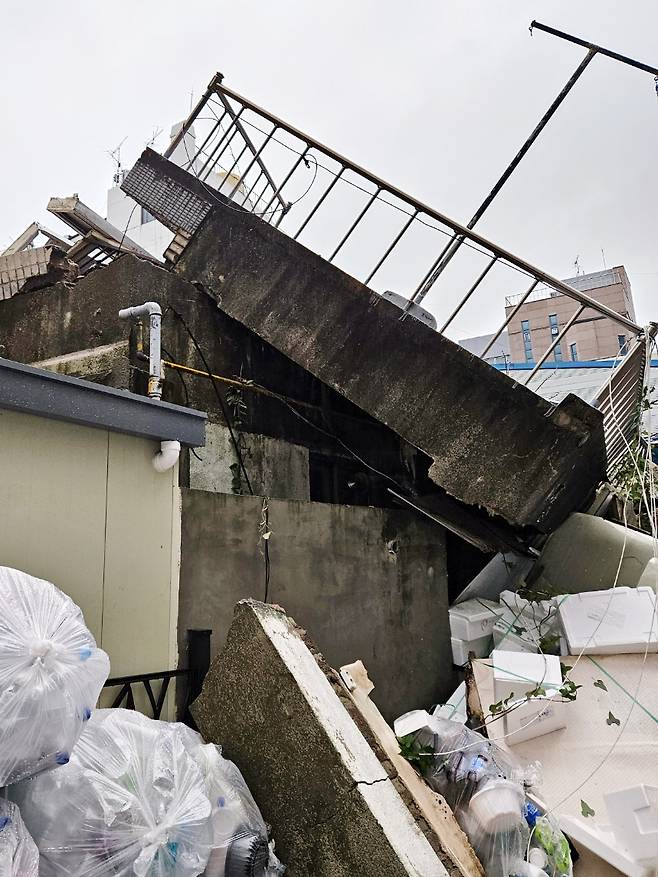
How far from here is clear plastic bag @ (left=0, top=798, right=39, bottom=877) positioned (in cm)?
193

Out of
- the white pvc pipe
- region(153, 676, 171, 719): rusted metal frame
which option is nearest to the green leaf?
region(153, 676, 171, 719): rusted metal frame

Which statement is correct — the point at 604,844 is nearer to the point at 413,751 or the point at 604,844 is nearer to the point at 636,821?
the point at 636,821

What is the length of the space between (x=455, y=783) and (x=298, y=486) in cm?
369

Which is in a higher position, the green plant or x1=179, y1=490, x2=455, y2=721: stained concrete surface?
x1=179, y1=490, x2=455, y2=721: stained concrete surface

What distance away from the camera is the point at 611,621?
506 cm

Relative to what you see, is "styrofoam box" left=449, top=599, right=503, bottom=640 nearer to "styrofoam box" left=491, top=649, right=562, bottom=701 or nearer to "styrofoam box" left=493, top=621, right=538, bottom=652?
"styrofoam box" left=493, top=621, right=538, bottom=652

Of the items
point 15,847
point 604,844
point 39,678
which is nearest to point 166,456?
point 39,678

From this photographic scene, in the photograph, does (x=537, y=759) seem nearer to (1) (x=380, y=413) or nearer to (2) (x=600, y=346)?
(1) (x=380, y=413)

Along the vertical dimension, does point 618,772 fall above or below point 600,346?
below

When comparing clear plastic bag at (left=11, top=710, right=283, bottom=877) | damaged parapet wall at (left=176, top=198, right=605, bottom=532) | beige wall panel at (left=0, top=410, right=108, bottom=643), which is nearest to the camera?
clear plastic bag at (left=11, top=710, right=283, bottom=877)

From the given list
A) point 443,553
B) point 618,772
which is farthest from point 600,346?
point 618,772

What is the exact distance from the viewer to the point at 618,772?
4.09 m

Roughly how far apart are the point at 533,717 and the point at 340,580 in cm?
207

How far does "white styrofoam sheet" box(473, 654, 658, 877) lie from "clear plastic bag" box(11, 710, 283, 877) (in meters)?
2.27
